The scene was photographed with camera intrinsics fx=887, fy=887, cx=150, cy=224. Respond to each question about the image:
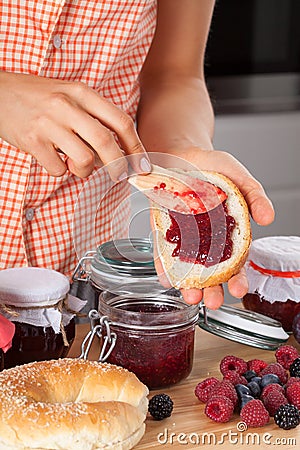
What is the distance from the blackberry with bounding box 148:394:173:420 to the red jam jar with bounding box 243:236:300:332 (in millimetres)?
391

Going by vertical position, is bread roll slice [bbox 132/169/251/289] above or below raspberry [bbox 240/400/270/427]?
above

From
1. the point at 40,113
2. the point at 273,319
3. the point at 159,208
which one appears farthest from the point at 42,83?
the point at 273,319

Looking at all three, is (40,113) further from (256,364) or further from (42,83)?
(256,364)

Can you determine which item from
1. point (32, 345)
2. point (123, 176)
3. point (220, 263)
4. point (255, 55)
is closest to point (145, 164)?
point (123, 176)

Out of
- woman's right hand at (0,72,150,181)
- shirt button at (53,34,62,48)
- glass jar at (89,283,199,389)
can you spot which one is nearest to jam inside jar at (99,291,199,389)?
glass jar at (89,283,199,389)

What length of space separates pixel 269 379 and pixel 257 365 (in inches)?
2.6

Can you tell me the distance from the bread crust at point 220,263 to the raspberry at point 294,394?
19 cm

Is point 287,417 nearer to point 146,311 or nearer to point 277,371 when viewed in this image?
point 277,371

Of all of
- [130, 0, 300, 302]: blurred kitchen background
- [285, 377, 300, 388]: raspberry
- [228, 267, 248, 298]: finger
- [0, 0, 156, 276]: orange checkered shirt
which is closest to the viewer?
[285, 377, 300, 388]: raspberry

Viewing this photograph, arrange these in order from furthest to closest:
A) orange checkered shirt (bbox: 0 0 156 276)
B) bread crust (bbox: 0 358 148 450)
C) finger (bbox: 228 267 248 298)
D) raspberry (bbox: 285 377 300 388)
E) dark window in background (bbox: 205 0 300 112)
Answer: dark window in background (bbox: 205 0 300 112) < orange checkered shirt (bbox: 0 0 156 276) < finger (bbox: 228 267 248 298) < raspberry (bbox: 285 377 300 388) < bread crust (bbox: 0 358 148 450)

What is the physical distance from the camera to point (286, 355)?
4.44 ft

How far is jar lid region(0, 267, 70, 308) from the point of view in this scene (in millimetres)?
1258

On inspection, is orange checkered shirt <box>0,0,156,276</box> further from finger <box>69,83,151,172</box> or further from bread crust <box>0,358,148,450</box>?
bread crust <box>0,358,148,450</box>

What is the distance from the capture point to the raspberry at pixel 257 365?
51.4 inches
